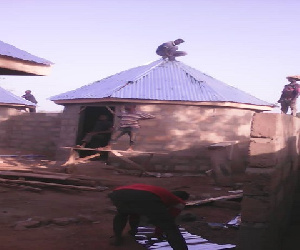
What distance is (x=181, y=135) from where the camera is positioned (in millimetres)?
13789

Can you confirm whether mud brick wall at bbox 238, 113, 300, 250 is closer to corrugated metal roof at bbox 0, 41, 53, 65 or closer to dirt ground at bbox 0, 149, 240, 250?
dirt ground at bbox 0, 149, 240, 250

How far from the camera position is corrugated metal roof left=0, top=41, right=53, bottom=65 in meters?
3.83

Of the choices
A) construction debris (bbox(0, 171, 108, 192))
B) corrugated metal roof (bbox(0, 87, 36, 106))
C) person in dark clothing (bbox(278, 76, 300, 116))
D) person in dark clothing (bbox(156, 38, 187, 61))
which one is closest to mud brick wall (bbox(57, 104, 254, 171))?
person in dark clothing (bbox(278, 76, 300, 116))

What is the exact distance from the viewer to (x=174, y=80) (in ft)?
51.3

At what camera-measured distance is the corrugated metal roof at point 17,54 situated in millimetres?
3826

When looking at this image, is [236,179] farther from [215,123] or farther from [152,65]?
[152,65]

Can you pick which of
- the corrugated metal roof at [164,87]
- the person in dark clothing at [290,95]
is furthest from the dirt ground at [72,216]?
the person in dark clothing at [290,95]

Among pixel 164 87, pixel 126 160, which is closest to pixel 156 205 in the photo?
Result: pixel 126 160

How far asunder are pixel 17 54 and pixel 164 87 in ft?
36.2

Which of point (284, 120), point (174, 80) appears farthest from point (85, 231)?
point (174, 80)

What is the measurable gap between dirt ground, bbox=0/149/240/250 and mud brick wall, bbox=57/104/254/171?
2684 millimetres

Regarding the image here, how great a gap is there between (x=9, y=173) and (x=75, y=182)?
1.77m

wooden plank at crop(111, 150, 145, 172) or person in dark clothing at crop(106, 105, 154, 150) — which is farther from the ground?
person in dark clothing at crop(106, 105, 154, 150)

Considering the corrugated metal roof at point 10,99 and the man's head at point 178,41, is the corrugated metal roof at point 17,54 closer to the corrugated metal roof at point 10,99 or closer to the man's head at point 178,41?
the man's head at point 178,41
